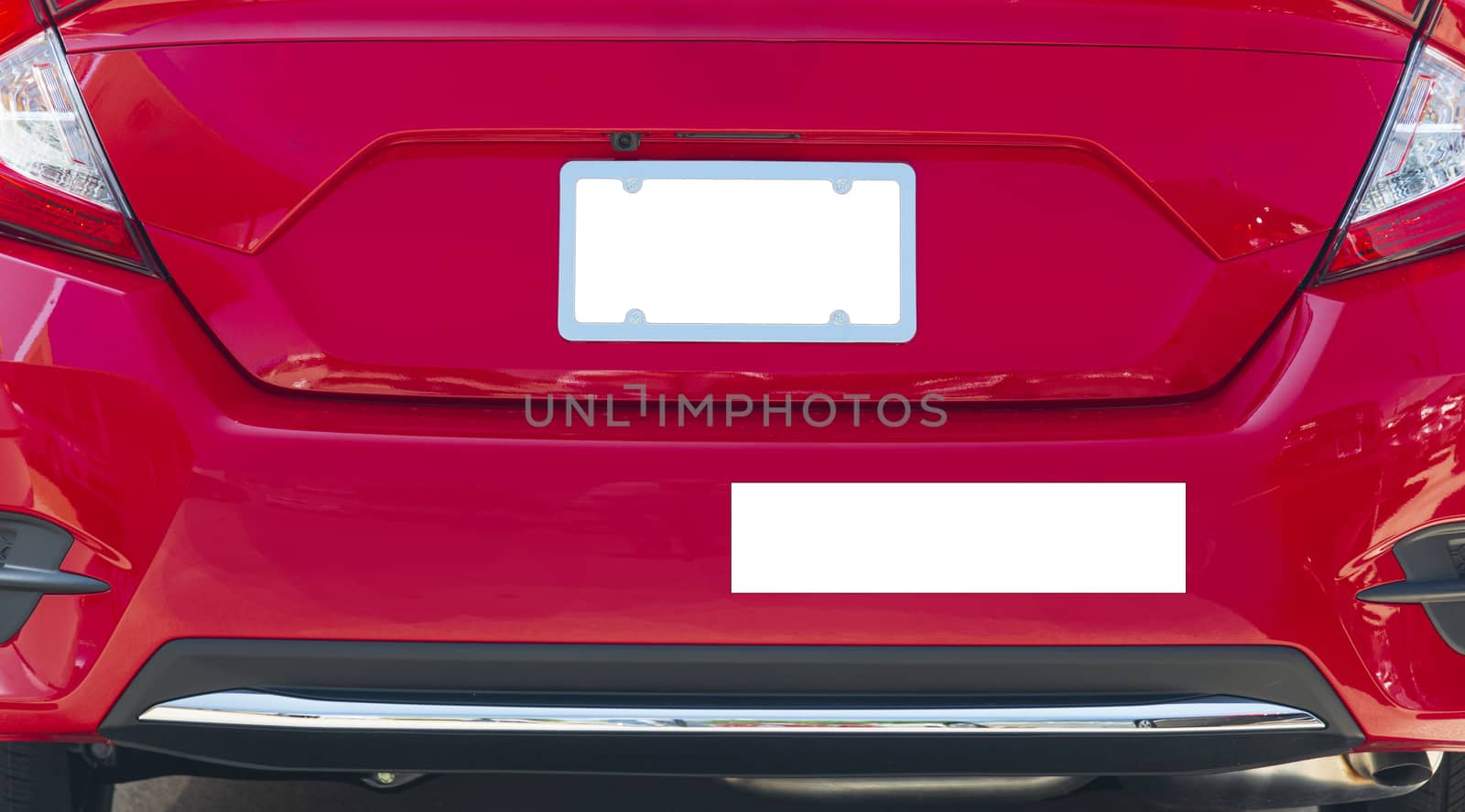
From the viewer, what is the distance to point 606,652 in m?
1.49

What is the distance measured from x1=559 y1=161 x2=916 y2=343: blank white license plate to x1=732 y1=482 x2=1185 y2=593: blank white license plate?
0.59 ft

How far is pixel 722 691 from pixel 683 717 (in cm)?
5

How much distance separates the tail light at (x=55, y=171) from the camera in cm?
150

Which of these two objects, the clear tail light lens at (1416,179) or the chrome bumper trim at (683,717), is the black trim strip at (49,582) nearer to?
the chrome bumper trim at (683,717)

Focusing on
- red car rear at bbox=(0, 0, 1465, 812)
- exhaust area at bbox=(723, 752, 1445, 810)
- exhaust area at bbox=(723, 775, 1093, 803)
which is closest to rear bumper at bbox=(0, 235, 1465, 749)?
red car rear at bbox=(0, 0, 1465, 812)

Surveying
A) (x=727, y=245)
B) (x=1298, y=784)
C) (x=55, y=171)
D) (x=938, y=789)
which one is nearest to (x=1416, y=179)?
(x=727, y=245)

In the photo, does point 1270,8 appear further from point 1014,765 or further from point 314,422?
point 314,422

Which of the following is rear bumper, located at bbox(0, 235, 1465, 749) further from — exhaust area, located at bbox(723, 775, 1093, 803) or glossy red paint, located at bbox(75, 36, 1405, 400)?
exhaust area, located at bbox(723, 775, 1093, 803)

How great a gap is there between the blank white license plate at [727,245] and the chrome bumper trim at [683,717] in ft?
1.23

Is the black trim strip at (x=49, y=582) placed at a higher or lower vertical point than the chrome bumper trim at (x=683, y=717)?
Answer: higher

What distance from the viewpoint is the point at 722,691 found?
152cm

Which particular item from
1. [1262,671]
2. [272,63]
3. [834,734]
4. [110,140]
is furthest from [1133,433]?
[110,140]

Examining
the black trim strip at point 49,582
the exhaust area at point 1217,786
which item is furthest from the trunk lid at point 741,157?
the exhaust area at point 1217,786

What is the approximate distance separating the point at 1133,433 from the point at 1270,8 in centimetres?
44
